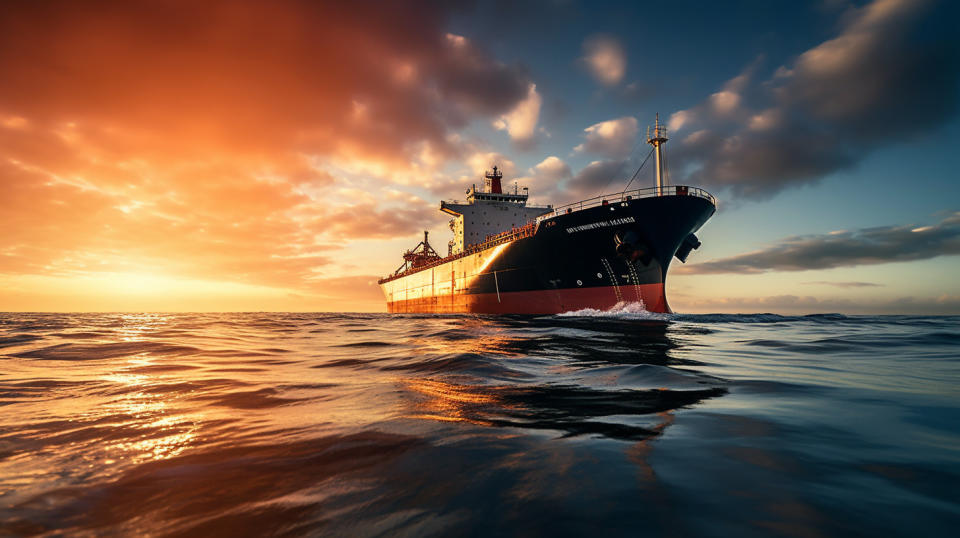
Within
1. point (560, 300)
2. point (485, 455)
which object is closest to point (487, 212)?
point (560, 300)

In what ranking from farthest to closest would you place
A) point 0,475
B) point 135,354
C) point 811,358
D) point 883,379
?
1. point 135,354
2. point 811,358
3. point 883,379
4. point 0,475

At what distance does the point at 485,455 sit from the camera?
109 inches

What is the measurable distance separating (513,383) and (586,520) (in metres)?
3.94

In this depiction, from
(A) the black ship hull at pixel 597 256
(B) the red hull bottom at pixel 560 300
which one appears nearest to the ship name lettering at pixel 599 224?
(A) the black ship hull at pixel 597 256

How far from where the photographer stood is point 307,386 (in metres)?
5.84

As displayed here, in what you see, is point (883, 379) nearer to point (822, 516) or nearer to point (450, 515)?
point (822, 516)

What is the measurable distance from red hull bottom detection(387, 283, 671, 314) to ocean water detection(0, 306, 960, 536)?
806 inches

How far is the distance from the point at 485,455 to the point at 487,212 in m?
48.1

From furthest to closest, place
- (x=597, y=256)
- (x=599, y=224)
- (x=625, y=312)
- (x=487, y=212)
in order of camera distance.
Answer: (x=487, y=212) < (x=597, y=256) < (x=599, y=224) < (x=625, y=312)

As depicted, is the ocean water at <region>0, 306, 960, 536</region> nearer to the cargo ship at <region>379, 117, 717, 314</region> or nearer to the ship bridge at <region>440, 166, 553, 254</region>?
the cargo ship at <region>379, 117, 717, 314</region>

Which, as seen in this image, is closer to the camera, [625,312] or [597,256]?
[625,312]

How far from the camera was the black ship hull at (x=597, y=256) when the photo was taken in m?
25.9

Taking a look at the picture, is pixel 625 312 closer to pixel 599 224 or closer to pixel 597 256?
pixel 597 256

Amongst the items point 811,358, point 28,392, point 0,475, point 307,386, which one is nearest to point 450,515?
point 0,475
